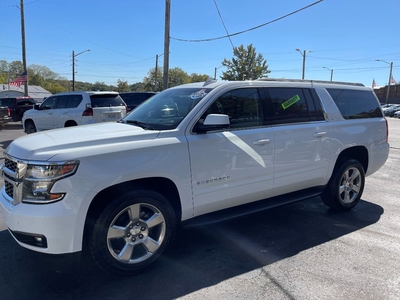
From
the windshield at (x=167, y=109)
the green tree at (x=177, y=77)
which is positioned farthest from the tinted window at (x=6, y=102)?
the green tree at (x=177, y=77)

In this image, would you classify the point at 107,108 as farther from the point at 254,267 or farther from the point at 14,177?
the point at 254,267

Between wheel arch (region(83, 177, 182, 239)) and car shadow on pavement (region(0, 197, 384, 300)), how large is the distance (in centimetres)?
49

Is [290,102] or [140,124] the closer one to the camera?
[140,124]

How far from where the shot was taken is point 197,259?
3.62 metres

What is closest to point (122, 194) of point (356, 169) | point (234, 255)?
point (234, 255)

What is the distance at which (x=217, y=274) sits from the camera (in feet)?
10.8

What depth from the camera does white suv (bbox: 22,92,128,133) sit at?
36.3ft

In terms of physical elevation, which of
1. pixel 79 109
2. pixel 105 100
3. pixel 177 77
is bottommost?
pixel 79 109

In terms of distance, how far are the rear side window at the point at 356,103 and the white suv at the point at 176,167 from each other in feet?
0.09

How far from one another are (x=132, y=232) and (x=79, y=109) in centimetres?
894

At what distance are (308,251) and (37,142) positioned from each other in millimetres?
3072

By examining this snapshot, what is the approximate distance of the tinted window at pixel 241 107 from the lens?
12.6 feet

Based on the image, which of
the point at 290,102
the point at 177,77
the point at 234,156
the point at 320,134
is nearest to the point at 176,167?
the point at 234,156

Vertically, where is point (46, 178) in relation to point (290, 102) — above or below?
below
